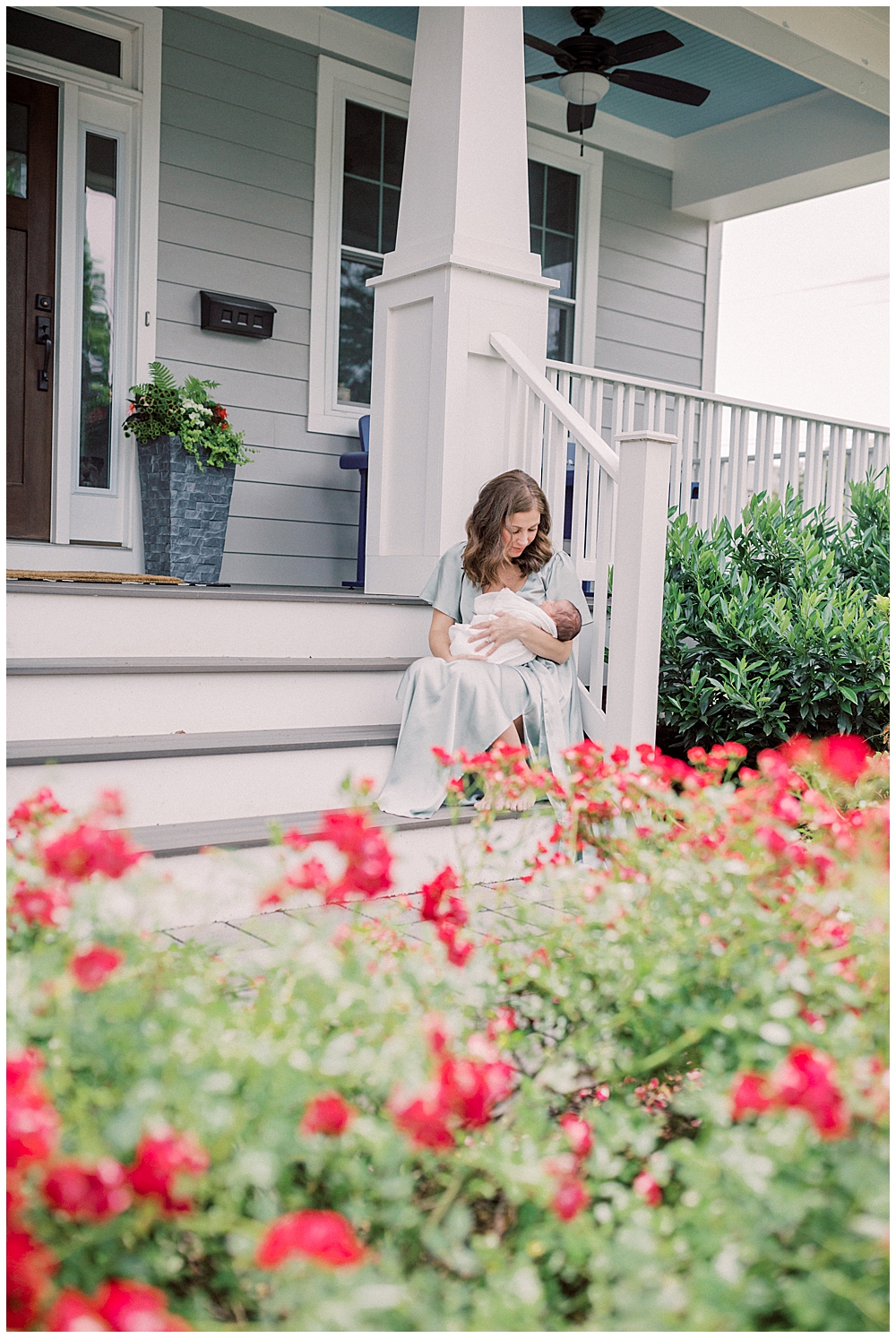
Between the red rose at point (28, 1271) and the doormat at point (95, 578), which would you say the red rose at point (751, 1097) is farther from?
the doormat at point (95, 578)

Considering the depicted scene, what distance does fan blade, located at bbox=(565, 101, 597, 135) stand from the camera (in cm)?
526

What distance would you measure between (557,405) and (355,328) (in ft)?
7.41

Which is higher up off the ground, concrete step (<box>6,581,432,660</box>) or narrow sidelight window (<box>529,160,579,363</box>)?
narrow sidelight window (<box>529,160,579,363</box>)

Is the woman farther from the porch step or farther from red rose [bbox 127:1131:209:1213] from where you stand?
red rose [bbox 127:1131:209:1213]

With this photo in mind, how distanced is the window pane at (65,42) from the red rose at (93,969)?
475 centimetres

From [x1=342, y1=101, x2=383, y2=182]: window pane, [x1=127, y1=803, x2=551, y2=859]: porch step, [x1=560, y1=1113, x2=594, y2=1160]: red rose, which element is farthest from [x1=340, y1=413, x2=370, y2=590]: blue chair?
[x1=560, y1=1113, x2=594, y2=1160]: red rose

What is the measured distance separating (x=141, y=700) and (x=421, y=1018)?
189cm

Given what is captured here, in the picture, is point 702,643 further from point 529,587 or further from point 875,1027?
point 875,1027

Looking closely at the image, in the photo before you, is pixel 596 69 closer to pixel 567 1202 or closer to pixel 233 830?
pixel 233 830

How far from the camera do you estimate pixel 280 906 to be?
2.52 metres

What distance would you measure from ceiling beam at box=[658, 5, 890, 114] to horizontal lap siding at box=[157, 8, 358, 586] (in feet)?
6.18

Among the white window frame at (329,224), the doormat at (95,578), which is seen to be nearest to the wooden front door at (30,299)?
the doormat at (95,578)

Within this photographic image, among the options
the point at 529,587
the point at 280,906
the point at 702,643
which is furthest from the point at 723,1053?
the point at 702,643

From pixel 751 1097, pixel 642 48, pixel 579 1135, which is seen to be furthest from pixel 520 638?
pixel 642 48
